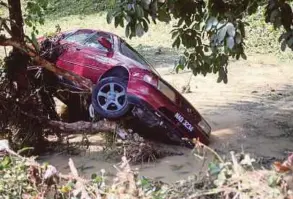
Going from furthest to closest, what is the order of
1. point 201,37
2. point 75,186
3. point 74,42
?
point 74,42
point 201,37
point 75,186

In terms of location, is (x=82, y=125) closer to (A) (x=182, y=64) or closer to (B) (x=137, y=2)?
(A) (x=182, y=64)

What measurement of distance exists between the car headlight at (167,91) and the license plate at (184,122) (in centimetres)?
27

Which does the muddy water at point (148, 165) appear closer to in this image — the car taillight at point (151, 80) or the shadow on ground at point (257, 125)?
the shadow on ground at point (257, 125)

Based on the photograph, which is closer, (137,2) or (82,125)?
(137,2)

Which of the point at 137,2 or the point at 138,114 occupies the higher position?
the point at 137,2

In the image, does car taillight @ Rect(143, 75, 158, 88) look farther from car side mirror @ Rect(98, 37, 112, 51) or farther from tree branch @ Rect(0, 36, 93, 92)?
car side mirror @ Rect(98, 37, 112, 51)

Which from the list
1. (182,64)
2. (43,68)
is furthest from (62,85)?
(182,64)

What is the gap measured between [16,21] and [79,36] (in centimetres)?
147

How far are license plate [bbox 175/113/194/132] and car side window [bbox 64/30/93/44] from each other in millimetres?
2051

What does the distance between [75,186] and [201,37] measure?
3899 millimetres

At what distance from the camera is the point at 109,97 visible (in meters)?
6.85

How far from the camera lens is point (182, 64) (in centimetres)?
623

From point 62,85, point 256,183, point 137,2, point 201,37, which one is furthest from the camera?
point 62,85

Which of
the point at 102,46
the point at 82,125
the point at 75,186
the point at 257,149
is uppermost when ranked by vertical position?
the point at 102,46
